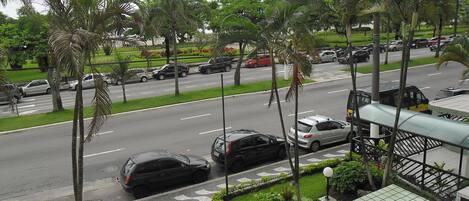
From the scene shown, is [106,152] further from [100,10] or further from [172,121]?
[100,10]

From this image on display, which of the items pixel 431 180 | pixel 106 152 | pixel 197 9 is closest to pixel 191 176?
pixel 106 152

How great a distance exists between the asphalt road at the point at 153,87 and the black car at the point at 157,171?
16.8 meters

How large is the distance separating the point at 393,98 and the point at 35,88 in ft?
95.0

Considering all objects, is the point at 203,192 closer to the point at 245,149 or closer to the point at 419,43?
the point at 245,149

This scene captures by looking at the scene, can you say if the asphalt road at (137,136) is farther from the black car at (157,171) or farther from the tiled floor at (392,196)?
the tiled floor at (392,196)

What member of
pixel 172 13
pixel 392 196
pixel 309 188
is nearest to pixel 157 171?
pixel 309 188

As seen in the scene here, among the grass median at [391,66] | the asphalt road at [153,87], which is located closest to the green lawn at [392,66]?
the grass median at [391,66]

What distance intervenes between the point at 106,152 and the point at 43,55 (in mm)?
21007

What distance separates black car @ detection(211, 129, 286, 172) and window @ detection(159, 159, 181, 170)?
A: 1.92m

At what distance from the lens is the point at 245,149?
51.0 ft

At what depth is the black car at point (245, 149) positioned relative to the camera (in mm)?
15320

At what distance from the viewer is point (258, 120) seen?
22.1 meters

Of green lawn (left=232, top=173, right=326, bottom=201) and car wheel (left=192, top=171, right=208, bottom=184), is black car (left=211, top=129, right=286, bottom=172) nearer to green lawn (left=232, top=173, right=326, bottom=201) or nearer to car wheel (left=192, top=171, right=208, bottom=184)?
car wheel (left=192, top=171, right=208, bottom=184)

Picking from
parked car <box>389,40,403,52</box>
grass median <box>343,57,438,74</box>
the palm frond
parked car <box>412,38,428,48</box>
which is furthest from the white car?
the palm frond
